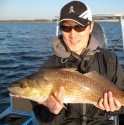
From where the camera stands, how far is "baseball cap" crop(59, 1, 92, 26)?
4203 mm

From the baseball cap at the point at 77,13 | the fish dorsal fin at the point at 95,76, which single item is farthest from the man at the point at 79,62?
the fish dorsal fin at the point at 95,76

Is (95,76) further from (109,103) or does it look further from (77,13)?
(77,13)

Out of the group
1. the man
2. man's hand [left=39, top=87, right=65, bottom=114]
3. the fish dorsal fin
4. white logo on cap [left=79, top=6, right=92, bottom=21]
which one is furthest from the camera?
white logo on cap [left=79, top=6, right=92, bottom=21]

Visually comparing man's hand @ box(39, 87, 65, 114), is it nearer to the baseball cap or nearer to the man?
the man

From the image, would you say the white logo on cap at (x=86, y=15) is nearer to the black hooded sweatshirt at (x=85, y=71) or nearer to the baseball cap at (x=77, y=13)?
the baseball cap at (x=77, y=13)

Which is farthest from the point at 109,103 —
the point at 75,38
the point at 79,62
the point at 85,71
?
the point at 75,38

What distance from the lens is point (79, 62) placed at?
431cm

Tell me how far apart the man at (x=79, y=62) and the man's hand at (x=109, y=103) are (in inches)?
2.5

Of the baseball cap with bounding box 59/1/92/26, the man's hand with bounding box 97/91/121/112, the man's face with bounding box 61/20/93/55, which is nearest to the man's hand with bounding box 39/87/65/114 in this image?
the man's hand with bounding box 97/91/121/112

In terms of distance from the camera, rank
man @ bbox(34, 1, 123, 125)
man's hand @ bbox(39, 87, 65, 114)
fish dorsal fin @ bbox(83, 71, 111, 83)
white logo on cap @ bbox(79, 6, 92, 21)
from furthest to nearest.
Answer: white logo on cap @ bbox(79, 6, 92, 21) < man @ bbox(34, 1, 123, 125) < fish dorsal fin @ bbox(83, 71, 111, 83) < man's hand @ bbox(39, 87, 65, 114)

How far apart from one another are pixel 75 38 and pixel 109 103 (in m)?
1.03

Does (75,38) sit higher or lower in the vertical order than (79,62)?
higher

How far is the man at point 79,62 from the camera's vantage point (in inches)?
164

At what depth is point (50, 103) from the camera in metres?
3.96
